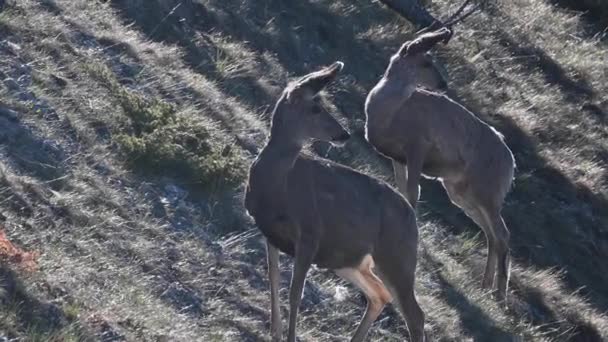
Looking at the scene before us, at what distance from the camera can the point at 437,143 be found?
52.9ft

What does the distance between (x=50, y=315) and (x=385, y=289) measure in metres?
3.20

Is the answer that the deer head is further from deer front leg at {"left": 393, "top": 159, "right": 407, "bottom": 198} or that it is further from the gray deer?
deer front leg at {"left": 393, "top": 159, "right": 407, "bottom": 198}

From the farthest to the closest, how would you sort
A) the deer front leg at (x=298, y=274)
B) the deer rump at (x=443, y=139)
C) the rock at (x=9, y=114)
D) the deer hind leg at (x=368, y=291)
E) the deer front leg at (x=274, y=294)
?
the deer rump at (x=443, y=139) → the rock at (x=9, y=114) → the deer hind leg at (x=368, y=291) → the deer front leg at (x=274, y=294) → the deer front leg at (x=298, y=274)

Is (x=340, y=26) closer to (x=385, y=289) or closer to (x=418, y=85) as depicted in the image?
(x=418, y=85)

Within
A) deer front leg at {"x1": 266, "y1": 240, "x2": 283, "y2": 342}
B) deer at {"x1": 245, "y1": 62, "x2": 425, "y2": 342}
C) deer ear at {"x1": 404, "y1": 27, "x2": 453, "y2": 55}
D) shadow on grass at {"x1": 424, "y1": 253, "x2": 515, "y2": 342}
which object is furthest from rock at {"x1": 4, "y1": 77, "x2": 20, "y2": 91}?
shadow on grass at {"x1": 424, "y1": 253, "x2": 515, "y2": 342}

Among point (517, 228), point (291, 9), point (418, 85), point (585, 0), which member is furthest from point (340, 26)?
point (585, 0)

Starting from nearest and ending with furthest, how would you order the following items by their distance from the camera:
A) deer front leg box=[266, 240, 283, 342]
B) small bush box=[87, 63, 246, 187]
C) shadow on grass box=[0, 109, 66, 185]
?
deer front leg box=[266, 240, 283, 342], shadow on grass box=[0, 109, 66, 185], small bush box=[87, 63, 246, 187]

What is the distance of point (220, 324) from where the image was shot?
492 inches

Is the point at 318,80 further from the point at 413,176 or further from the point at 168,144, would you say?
the point at 413,176

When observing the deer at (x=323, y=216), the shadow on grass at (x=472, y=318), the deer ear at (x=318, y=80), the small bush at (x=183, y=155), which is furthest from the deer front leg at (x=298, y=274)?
the shadow on grass at (x=472, y=318)

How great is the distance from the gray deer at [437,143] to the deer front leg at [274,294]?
364 cm

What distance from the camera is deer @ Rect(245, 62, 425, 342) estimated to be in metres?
12.1

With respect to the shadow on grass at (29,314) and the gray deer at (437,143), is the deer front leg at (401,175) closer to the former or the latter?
the gray deer at (437,143)

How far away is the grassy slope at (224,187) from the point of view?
12.4 m
